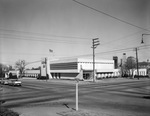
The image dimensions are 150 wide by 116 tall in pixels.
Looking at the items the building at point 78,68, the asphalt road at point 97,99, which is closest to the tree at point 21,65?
the building at point 78,68

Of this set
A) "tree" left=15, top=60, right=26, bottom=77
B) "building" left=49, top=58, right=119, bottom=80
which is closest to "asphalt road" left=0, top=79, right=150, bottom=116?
"building" left=49, top=58, right=119, bottom=80

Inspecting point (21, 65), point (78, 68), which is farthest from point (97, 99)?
point (21, 65)

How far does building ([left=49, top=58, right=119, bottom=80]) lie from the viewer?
5697 cm

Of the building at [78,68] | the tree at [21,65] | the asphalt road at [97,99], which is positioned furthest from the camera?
the tree at [21,65]

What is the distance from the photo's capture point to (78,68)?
A: 182ft

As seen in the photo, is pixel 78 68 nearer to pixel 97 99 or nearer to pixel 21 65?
pixel 97 99

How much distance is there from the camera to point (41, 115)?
29.3 feet

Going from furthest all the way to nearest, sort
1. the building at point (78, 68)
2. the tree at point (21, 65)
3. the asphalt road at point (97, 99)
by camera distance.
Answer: the tree at point (21, 65)
the building at point (78, 68)
the asphalt road at point (97, 99)

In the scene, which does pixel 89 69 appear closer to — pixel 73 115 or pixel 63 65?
pixel 63 65

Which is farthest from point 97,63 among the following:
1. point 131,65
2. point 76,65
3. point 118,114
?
point 118,114

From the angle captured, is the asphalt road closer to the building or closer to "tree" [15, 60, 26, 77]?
the building

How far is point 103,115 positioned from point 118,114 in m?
1.02

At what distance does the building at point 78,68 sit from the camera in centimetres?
5697

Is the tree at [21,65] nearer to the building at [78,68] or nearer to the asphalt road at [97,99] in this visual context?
the building at [78,68]
